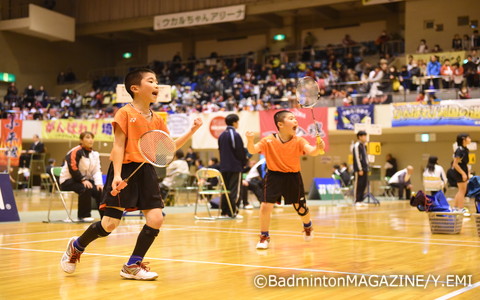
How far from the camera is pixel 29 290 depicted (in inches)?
170

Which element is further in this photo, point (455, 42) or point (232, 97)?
point (232, 97)

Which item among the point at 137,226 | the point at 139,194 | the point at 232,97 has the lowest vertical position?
the point at 137,226

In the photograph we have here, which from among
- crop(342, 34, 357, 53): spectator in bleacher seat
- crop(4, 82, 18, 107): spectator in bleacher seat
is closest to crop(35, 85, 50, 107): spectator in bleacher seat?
crop(4, 82, 18, 107): spectator in bleacher seat

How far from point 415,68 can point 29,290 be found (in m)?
20.5

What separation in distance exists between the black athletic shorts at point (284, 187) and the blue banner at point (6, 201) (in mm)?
4948

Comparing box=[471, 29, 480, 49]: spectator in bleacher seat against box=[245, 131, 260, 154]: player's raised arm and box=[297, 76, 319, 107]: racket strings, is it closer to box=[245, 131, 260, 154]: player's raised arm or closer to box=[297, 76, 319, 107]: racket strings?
box=[297, 76, 319, 107]: racket strings

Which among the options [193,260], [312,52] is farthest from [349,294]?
[312,52]

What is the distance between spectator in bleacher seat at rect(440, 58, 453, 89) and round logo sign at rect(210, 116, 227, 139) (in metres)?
8.19

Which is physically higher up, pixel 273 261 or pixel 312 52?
pixel 312 52

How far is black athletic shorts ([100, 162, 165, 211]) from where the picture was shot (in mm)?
4812

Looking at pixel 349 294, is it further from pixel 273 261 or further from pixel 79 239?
pixel 79 239

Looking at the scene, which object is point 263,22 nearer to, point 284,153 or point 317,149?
point 284,153

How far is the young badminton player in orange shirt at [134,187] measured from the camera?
15.8 feet

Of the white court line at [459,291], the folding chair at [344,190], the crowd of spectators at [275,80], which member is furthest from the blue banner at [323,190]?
the white court line at [459,291]
